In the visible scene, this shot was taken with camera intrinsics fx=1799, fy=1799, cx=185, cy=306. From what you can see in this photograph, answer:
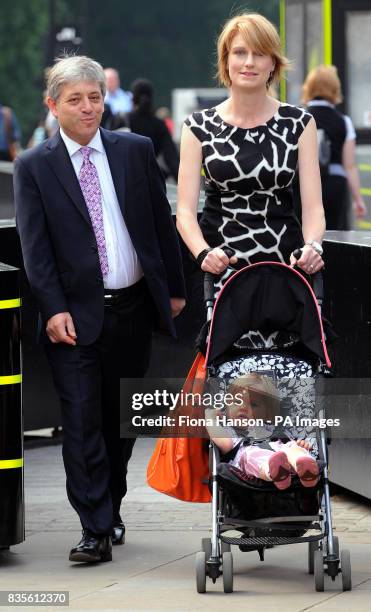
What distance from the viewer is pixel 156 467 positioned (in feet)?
22.5

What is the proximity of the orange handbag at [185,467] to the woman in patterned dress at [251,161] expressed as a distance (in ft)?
1.60

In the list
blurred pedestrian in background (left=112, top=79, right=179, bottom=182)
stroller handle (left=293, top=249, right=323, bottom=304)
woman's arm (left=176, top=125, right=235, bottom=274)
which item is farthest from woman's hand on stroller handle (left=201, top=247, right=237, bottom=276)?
blurred pedestrian in background (left=112, top=79, right=179, bottom=182)

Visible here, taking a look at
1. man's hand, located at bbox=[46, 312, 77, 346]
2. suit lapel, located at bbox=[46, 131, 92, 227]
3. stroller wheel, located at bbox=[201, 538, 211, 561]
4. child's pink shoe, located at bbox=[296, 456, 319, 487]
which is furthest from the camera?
suit lapel, located at bbox=[46, 131, 92, 227]

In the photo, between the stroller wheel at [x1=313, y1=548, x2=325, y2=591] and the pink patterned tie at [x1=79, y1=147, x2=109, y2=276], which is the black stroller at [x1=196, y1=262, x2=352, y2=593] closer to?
the stroller wheel at [x1=313, y1=548, x2=325, y2=591]

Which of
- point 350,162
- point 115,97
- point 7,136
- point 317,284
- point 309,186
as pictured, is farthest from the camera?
point 7,136

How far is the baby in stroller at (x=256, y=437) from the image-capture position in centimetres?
632

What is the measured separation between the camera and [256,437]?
651 centimetres

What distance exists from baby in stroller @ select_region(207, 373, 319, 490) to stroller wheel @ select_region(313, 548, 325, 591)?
25 cm

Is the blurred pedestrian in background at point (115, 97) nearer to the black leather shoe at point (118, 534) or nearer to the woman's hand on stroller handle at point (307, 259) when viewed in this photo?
the black leather shoe at point (118, 534)

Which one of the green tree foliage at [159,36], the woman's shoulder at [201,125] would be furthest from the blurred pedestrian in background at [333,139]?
the green tree foliage at [159,36]

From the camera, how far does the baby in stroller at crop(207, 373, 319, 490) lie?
632 centimetres

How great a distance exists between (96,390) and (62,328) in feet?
1.04

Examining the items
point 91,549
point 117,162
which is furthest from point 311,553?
point 117,162

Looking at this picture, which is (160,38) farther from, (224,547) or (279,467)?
(279,467)
